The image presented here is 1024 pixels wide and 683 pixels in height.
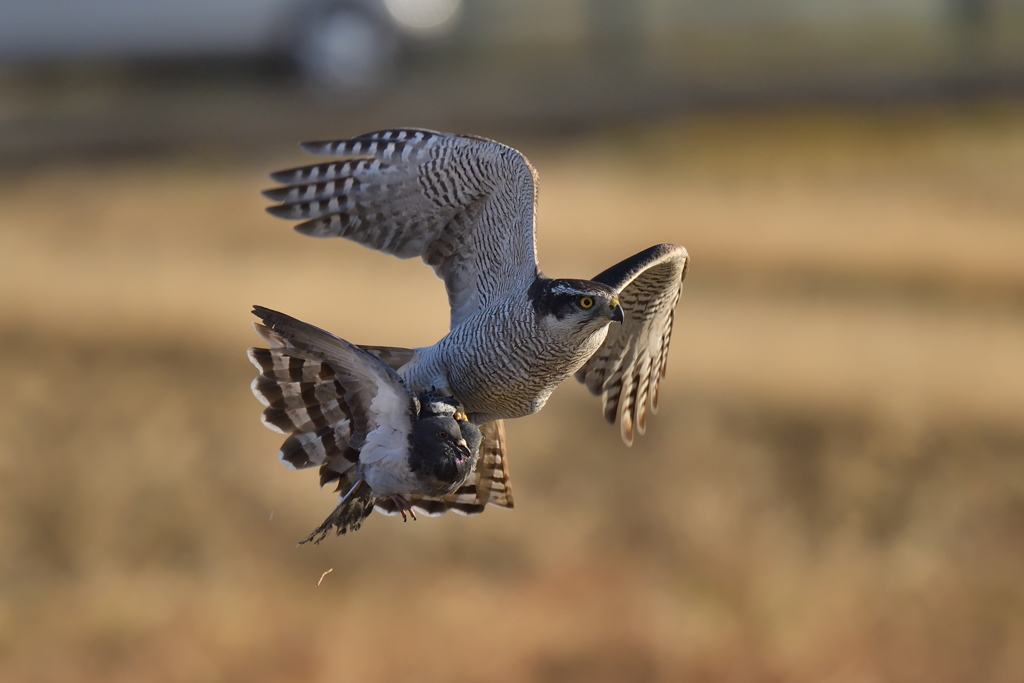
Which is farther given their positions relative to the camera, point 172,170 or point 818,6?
point 818,6

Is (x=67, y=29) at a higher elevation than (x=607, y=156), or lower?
higher

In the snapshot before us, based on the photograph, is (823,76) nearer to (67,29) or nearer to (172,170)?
(172,170)

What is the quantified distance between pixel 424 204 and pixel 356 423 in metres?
1.32

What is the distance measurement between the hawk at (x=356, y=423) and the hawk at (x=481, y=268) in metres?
0.40

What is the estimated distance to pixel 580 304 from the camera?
3857mm

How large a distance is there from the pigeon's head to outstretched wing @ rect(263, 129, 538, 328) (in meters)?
0.98

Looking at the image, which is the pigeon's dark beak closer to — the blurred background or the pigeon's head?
the pigeon's head

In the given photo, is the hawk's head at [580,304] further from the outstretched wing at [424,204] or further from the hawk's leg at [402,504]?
the hawk's leg at [402,504]

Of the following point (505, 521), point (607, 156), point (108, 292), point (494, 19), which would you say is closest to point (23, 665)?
point (108, 292)

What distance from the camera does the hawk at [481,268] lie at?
13.7 ft

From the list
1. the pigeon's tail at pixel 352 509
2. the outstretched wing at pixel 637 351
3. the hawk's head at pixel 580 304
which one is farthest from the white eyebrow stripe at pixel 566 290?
the pigeon's tail at pixel 352 509

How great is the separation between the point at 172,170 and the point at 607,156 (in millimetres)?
5617

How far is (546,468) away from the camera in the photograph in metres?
11.2

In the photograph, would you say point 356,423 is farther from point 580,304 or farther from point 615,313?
point 615,313
